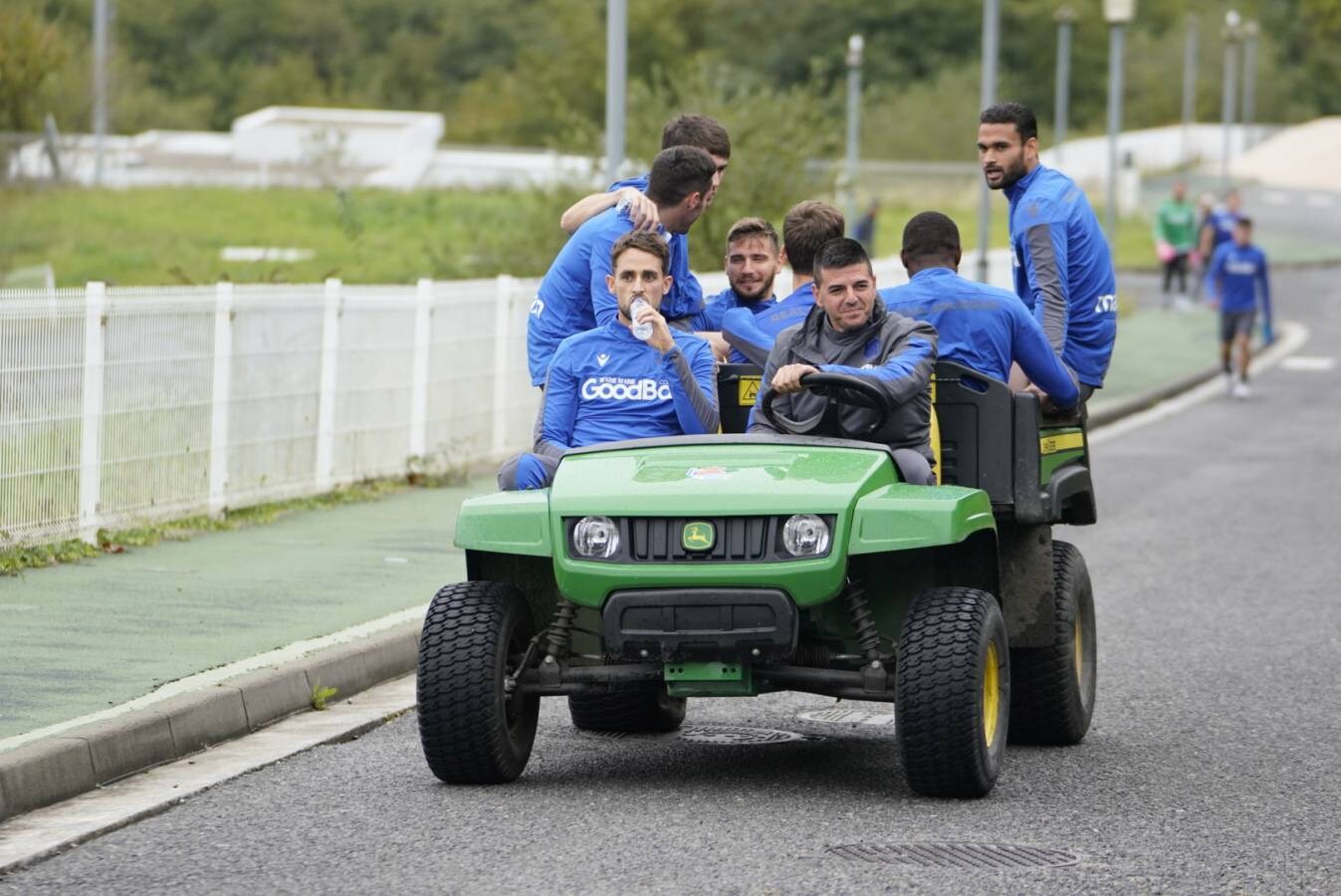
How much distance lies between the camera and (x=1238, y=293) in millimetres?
27266

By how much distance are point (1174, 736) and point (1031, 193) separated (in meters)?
2.04

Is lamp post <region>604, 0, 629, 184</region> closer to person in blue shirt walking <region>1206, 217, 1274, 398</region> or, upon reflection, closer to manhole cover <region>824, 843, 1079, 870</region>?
person in blue shirt walking <region>1206, 217, 1274, 398</region>

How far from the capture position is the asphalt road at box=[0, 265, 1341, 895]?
627cm

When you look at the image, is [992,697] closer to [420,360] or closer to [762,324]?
[762,324]

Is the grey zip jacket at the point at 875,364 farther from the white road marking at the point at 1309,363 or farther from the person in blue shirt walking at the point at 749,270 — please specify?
the white road marking at the point at 1309,363

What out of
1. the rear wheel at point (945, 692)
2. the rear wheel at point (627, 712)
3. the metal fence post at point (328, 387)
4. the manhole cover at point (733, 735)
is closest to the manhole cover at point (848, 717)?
the manhole cover at point (733, 735)

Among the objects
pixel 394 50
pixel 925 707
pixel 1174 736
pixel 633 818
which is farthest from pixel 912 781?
A: pixel 394 50

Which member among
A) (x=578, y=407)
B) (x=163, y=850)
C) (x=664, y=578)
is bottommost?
(x=163, y=850)

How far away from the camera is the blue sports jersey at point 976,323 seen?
809 centimetres

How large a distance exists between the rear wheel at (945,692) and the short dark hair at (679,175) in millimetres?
1856

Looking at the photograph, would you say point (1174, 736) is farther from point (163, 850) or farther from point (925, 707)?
point (163, 850)

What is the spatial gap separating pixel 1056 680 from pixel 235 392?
6.96m

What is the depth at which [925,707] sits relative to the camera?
6.98 meters

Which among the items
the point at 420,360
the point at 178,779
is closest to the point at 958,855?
the point at 178,779
